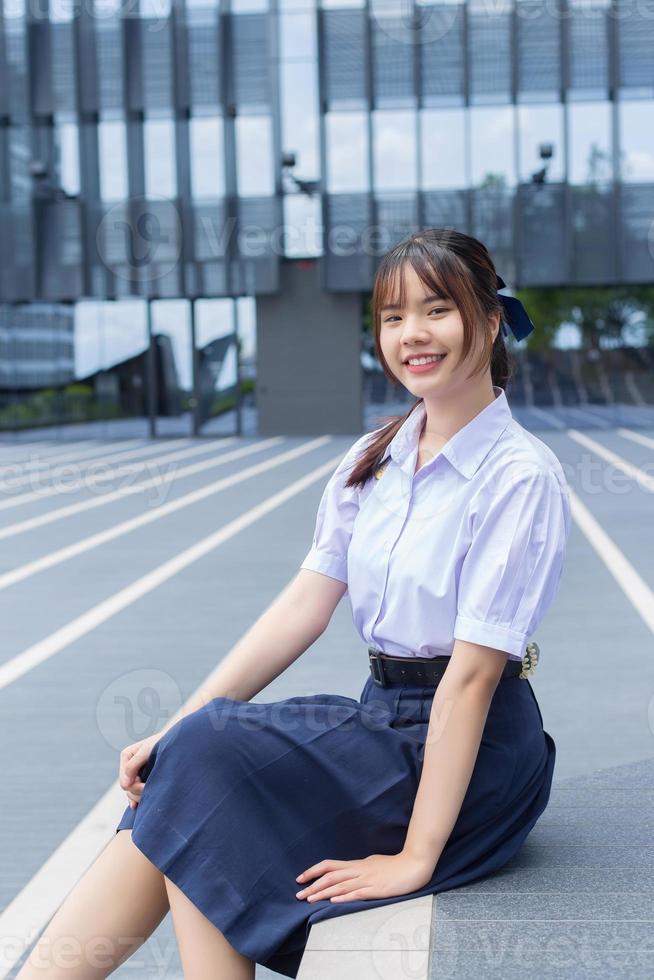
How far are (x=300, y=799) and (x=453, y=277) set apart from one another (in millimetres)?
1027

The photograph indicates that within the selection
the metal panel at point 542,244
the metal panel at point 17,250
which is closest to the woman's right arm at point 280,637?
the metal panel at point 542,244

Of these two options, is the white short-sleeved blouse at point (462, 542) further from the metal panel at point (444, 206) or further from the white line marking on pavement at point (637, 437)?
the metal panel at point (444, 206)

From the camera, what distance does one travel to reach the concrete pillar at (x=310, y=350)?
88.5ft

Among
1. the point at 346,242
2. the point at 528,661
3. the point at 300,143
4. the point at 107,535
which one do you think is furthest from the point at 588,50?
the point at 528,661

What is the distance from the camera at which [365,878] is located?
2.30 meters

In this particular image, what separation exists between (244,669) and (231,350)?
25.2m

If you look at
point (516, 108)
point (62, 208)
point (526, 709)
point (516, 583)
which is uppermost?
point (516, 108)

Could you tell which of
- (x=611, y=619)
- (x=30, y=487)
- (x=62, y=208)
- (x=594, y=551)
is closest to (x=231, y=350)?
(x=62, y=208)

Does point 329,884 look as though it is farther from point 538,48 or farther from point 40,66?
point 40,66

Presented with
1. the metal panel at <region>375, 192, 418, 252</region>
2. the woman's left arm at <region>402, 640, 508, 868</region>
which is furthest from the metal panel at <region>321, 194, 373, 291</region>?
the woman's left arm at <region>402, 640, 508, 868</region>

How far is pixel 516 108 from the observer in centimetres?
2642

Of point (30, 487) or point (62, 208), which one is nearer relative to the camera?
point (30, 487)

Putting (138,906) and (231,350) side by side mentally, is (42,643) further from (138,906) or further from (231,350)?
(231,350)

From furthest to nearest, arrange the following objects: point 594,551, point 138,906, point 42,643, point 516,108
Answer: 1. point 516,108
2. point 594,551
3. point 42,643
4. point 138,906
